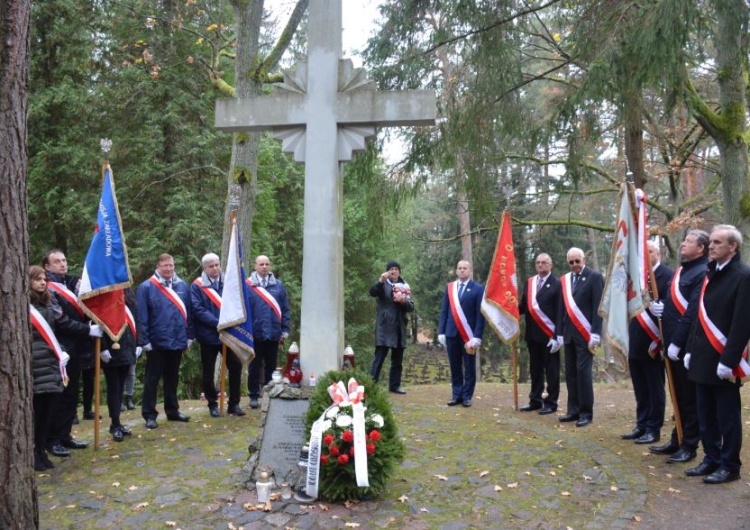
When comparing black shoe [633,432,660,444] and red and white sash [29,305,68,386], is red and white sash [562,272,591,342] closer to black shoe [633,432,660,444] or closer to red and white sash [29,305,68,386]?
black shoe [633,432,660,444]

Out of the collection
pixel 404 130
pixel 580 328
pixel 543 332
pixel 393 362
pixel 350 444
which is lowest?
pixel 393 362

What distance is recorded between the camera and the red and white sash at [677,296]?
5887mm

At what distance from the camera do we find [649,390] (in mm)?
6484

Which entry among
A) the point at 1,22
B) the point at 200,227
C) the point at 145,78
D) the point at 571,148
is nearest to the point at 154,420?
the point at 1,22

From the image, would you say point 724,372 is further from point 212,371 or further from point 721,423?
point 212,371

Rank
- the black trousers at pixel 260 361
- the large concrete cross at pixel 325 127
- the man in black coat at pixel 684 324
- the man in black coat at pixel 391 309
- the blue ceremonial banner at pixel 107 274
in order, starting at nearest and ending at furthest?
the large concrete cross at pixel 325 127 < the man in black coat at pixel 684 324 < the blue ceremonial banner at pixel 107 274 < the black trousers at pixel 260 361 < the man in black coat at pixel 391 309

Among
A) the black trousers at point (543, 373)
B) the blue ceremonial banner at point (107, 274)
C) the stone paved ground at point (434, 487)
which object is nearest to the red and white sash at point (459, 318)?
the black trousers at point (543, 373)

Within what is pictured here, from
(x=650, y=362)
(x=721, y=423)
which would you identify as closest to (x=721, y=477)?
(x=721, y=423)

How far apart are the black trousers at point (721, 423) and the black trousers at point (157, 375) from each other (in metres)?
5.27

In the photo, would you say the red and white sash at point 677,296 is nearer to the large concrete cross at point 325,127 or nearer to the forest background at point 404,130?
the forest background at point 404,130

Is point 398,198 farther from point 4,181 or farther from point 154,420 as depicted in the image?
point 4,181

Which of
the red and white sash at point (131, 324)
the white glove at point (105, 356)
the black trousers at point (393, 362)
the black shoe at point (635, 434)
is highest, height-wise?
the red and white sash at point (131, 324)

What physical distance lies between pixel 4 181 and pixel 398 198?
24.7ft

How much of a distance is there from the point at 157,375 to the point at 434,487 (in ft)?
11.5
